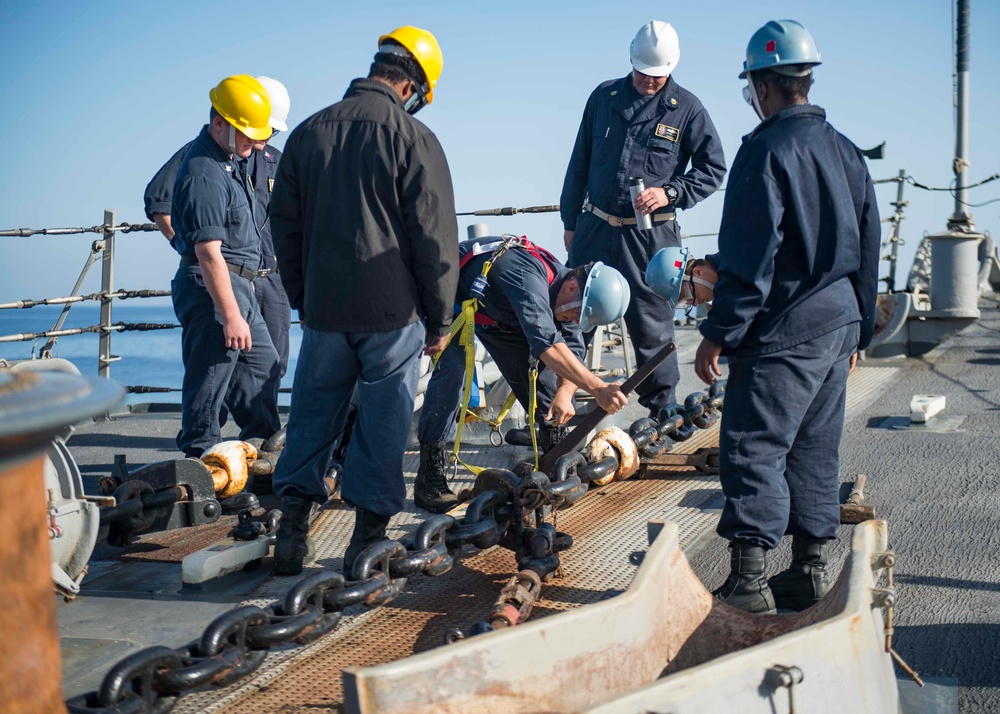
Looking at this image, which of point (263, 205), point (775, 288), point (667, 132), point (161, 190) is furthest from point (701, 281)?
point (161, 190)

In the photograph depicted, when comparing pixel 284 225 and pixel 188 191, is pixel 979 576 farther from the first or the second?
pixel 188 191

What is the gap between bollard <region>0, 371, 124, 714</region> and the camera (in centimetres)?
104

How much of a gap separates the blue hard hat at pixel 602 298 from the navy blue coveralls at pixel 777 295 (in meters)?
0.95

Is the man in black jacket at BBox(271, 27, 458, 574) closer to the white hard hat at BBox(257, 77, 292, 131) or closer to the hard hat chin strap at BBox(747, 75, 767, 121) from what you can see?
the hard hat chin strap at BBox(747, 75, 767, 121)

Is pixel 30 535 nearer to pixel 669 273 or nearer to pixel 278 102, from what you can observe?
pixel 669 273

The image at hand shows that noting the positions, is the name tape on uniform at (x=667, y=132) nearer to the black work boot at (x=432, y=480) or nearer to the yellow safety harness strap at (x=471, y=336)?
the yellow safety harness strap at (x=471, y=336)

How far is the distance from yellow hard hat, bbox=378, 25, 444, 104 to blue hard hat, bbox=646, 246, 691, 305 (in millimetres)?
956

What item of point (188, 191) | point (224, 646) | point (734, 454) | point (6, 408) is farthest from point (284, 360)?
point (6, 408)

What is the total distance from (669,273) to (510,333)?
1181 mm

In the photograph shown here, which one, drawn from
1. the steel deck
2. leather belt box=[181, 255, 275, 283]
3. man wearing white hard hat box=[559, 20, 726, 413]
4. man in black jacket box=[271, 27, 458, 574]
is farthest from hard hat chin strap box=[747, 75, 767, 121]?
leather belt box=[181, 255, 275, 283]

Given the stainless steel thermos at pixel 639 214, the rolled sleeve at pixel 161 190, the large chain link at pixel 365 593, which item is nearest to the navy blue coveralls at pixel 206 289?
the rolled sleeve at pixel 161 190

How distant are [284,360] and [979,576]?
367 cm

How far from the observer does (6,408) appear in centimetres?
101

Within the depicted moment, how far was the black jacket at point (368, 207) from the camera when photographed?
3053 mm
